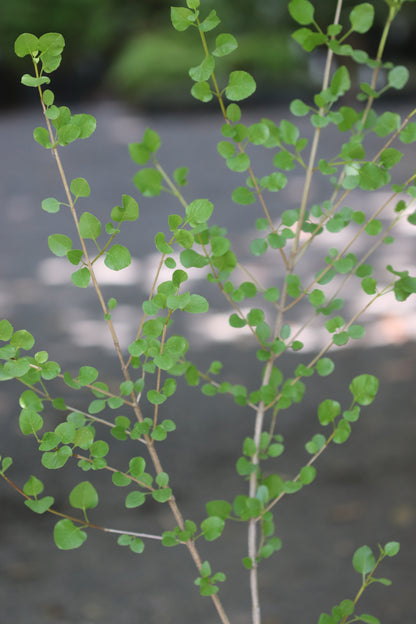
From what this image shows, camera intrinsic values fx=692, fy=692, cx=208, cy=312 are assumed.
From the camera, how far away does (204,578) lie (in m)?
0.78

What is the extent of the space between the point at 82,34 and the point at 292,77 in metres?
3.34

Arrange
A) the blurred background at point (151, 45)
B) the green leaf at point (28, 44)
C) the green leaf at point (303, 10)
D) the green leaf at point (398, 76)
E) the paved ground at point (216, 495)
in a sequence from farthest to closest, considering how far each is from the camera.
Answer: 1. the blurred background at point (151, 45)
2. the paved ground at point (216, 495)
3. the green leaf at point (398, 76)
4. the green leaf at point (303, 10)
5. the green leaf at point (28, 44)

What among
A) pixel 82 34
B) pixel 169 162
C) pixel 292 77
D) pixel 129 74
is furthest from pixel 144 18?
pixel 169 162

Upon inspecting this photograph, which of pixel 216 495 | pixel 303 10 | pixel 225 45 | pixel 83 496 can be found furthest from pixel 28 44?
pixel 216 495

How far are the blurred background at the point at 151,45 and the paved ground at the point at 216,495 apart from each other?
450 centimetres

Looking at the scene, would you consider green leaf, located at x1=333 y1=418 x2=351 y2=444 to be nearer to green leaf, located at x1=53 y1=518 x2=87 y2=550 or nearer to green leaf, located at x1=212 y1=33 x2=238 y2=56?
green leaf, located at x1=53 y1=518 x2=87 y2=550

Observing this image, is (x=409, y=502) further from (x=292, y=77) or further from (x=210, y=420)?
(x=292, y=77)

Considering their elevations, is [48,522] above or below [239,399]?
below

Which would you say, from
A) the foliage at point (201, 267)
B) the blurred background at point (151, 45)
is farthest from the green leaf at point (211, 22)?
the blurred background at point (151, 45)

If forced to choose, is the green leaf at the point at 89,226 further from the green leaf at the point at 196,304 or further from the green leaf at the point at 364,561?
the green leaf at the point at 364,561

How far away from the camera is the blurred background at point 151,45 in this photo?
752 centimetres

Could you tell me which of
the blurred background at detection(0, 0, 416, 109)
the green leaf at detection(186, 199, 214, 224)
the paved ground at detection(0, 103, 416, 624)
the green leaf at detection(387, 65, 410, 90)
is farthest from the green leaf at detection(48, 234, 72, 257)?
the blurred background at detection(0, 0, 416, 109)

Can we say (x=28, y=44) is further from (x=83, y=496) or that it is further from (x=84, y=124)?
(x=83, y=496)

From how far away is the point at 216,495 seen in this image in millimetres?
2014
